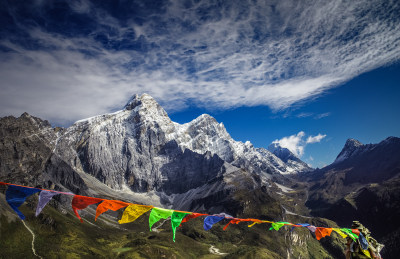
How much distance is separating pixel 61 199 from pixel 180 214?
207042 millimetres

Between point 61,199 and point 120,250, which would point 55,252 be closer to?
point 120,250

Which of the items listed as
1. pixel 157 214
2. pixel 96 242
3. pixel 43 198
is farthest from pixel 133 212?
pixel 96 242

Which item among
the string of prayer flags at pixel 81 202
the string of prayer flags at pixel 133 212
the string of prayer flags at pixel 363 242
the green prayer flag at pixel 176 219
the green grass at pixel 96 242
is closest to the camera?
the string of prayer flags at pixel 363 242

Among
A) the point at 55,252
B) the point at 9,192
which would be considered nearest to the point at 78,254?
the point at 55,252

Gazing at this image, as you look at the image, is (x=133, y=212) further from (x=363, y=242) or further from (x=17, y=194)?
(x=363, y=242)

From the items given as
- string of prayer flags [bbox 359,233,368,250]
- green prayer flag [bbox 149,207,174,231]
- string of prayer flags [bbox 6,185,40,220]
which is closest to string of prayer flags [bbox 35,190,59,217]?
string of prayer flags [bbox 6,185,40,220]

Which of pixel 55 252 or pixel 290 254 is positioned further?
pixel 290 254

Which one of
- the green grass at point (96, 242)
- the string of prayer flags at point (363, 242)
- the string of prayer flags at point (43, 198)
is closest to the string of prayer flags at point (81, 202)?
the string of prayer flags at point (43, 198)

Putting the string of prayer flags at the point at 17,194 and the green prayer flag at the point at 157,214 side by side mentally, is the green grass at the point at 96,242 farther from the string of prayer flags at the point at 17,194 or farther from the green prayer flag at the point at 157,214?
the green prayer flag at the point at 157,214

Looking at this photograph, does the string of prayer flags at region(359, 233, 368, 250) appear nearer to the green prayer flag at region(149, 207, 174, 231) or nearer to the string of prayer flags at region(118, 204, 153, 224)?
the green prayer flag at region(149, 207, 174, 231)

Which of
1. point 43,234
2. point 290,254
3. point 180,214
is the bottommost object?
point 290,254

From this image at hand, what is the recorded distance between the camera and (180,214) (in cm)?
1844

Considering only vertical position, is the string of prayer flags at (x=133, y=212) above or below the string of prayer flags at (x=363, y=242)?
above

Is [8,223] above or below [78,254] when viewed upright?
above
